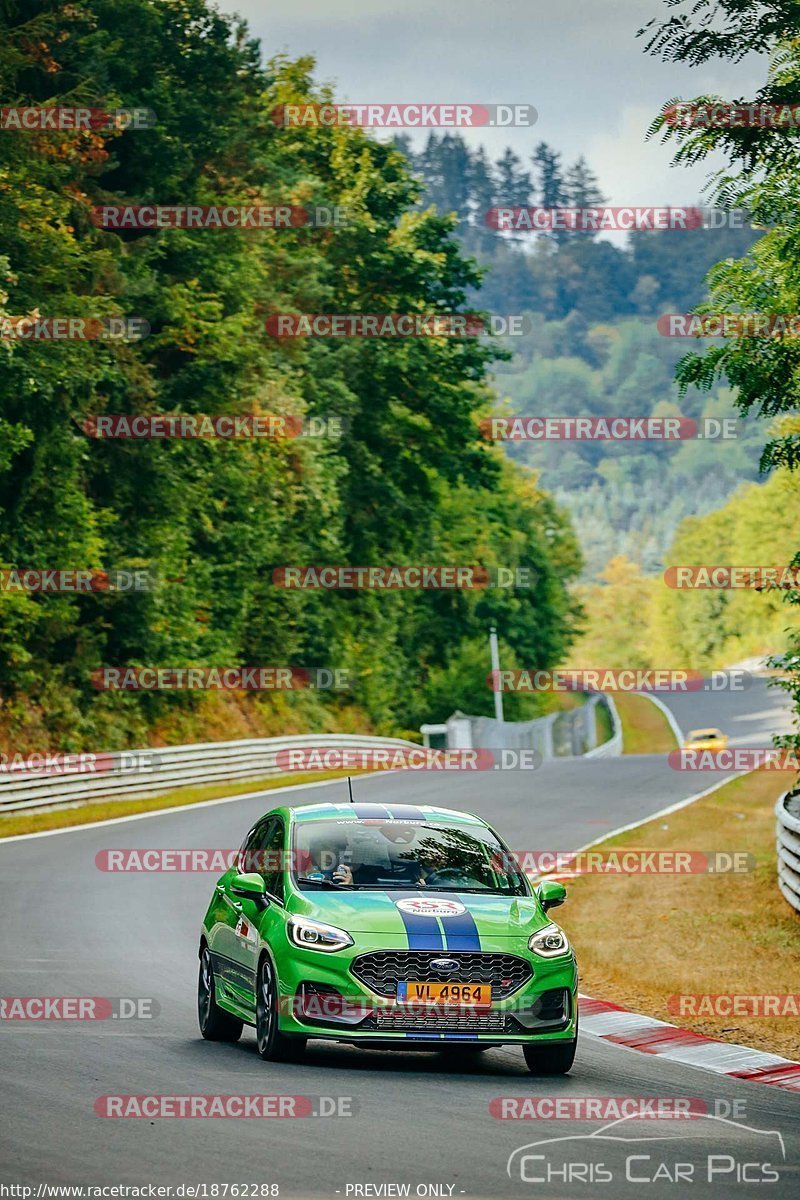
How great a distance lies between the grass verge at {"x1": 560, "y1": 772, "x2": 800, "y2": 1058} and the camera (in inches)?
548

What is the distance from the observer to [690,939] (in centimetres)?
1889

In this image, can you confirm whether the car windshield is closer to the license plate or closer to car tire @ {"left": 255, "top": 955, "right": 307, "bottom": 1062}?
car tire @ {"left": 255, "top": 955, "right": 307, "bottom": 1062}

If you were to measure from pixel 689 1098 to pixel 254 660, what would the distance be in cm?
4402

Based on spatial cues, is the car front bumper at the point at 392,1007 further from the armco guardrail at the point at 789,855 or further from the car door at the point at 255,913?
the armco guardrail at the point at 789,855

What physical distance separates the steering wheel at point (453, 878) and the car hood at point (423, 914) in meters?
0.17

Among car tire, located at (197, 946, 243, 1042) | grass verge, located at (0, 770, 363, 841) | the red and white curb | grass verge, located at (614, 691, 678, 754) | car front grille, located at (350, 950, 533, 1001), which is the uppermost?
car front grille, located at (350, 950, 533, 1001)

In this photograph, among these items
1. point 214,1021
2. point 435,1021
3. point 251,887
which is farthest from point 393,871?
point 214,1021

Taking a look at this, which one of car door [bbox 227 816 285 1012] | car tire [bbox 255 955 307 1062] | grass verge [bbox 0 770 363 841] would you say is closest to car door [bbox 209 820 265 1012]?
car door [bbox 227 816 285 1012]

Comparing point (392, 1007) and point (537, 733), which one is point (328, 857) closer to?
point (392, 1007)

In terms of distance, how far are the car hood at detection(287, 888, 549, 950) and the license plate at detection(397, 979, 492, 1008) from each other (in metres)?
0.22

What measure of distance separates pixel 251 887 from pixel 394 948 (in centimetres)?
126

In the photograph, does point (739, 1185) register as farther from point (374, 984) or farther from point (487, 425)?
point (487, 425)

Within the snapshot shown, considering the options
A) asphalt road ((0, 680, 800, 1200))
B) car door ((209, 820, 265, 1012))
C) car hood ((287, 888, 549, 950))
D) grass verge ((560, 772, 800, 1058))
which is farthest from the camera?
grass verge ((560, 772, 800, 1058))

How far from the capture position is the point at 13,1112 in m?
8.84
